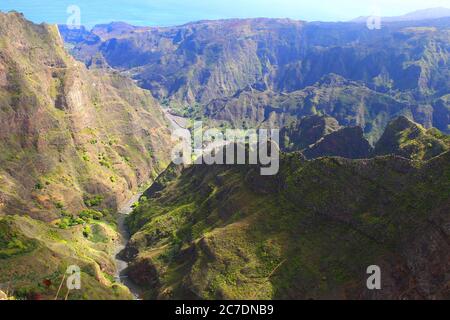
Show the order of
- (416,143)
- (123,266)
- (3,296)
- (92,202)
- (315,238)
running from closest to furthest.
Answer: (3,296)
(315,238)
(123,266)
(416,143)
(92,202)

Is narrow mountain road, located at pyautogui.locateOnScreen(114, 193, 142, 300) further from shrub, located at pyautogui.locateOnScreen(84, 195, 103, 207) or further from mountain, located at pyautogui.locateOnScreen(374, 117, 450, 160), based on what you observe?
mountain, located at pyautogui.locateOnScreen(374, 117, 450, 160)

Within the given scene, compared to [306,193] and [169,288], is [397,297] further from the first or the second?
[169,288]

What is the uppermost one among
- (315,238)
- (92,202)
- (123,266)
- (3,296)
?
(315,238)

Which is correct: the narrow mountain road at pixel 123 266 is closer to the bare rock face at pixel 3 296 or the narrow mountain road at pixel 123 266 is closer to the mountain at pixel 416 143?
the bare rock face at pixel 3 296

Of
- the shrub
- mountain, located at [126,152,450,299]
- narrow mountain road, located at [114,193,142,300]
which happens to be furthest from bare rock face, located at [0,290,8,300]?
the shrub

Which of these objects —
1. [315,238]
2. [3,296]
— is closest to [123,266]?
[3,296]

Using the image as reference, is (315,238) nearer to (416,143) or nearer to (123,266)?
(123,266)

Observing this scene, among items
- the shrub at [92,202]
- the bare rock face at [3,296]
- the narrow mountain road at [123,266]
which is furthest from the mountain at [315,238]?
the shrub at [92,202]

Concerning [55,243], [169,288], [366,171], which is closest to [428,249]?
[366,171]
